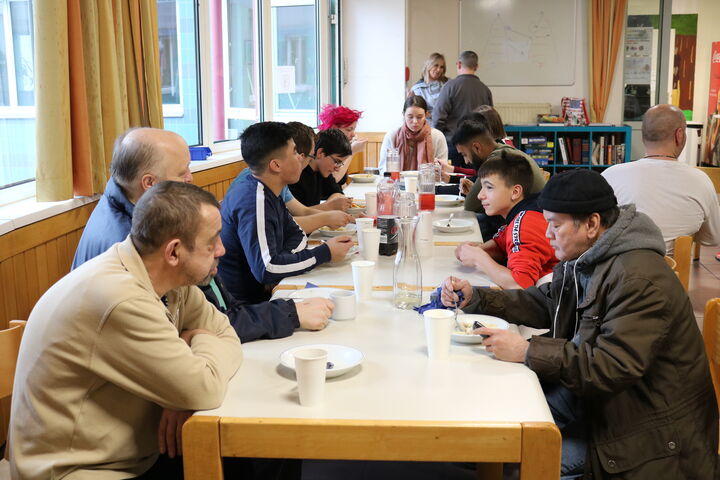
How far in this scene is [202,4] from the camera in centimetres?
495

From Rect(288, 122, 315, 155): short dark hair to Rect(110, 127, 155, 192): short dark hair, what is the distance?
1.09 metres

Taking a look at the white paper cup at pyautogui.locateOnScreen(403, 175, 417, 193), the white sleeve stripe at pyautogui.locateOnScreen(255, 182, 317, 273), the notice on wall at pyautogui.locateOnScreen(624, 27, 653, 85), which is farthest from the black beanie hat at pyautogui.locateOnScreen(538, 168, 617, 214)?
the notice on wall at pyautogui.locateOnScreen(624, 27, 653, 85)

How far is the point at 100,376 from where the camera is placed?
4.78 ft

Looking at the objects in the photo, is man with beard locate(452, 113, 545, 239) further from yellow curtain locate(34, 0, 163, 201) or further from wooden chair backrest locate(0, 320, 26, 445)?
wooden chair backrest locate(0, 320, 26, 445)

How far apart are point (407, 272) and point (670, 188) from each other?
6.76 feet

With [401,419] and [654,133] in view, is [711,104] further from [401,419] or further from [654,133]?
[401,419]

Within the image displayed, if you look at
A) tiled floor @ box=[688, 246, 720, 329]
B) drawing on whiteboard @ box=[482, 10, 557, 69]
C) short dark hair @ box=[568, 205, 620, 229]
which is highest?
Answer: drawing on whiteboard @ box=[482, 10, 557, 69]

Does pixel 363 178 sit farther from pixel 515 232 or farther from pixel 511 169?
pixel 515 232

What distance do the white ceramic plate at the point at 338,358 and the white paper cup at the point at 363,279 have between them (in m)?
0.48

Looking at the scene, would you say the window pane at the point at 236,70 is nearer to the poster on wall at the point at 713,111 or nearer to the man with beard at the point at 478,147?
the man with beard at the point at 478,147

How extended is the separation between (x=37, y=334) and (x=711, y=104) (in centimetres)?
1247

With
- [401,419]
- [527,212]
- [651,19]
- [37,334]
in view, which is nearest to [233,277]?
[527,212]

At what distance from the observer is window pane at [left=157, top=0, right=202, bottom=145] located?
186 inches

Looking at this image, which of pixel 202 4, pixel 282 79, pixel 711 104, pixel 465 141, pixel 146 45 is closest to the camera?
pixel 146 45
